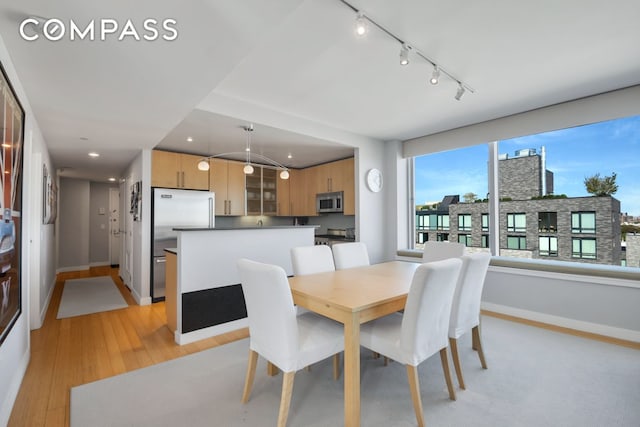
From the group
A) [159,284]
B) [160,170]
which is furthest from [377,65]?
[159,284]

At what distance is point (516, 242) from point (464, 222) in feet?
2.28

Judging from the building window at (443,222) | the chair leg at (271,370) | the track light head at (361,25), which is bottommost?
the chair leg at (271,370)

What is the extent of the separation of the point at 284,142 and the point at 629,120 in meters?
3.86

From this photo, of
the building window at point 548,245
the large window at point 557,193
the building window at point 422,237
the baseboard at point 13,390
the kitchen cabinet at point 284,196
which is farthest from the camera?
the kitchen cabinet at point 284,196

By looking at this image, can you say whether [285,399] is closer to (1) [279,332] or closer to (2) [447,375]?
(1) [279,332]

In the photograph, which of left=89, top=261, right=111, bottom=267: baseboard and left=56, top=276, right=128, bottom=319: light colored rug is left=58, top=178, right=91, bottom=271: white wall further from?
left=56, top=276, right=128, bottom=319: light colored rug

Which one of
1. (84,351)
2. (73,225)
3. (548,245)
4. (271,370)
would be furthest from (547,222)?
(73,225)

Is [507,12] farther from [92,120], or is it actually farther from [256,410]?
[92,120]

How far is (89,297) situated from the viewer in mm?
4422

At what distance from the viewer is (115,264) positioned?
23.9 feet

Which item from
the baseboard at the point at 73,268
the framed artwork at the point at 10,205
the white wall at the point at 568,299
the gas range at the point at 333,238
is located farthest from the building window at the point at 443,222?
the baseboard at the point at 73,268

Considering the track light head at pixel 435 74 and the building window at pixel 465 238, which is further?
the building window at pixel 465 238

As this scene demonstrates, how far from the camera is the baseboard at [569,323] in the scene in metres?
2.85

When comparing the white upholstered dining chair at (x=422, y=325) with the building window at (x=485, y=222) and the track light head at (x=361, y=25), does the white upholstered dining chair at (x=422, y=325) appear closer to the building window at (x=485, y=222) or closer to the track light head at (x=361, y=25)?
the track light head at (x=361, y=25)
